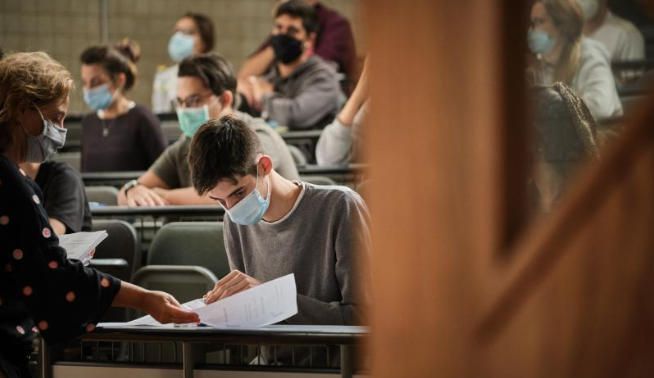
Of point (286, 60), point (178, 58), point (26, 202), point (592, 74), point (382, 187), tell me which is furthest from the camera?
point (178, 58)

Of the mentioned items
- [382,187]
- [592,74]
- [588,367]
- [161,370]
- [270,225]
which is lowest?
[161,370]

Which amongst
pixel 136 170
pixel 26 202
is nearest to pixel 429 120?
pixel 26 202

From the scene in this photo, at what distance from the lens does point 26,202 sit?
7.32 feet

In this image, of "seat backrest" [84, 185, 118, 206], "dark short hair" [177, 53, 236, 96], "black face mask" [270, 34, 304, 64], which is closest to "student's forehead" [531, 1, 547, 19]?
"dark short hair" [177, 53, 236, 96]

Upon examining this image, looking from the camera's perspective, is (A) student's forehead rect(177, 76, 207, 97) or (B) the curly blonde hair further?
(A) student's forehead rect(177, 76, 207, 97)

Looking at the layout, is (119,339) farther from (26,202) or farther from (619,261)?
(619,261)

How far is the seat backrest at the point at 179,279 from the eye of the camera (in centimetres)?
371

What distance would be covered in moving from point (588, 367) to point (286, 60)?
6.19 meters

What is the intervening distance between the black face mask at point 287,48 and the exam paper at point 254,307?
4.55 m

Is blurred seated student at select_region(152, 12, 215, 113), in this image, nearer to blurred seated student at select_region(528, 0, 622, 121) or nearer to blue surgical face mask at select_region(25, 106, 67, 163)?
blue surgical face mask at select_region(25, 106, 67, 163)

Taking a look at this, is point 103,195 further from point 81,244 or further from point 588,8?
point 588,8

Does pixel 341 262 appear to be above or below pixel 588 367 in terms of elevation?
below

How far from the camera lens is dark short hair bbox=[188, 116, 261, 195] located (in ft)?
9.55

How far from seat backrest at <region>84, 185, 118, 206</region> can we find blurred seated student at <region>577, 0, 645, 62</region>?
417 cm
